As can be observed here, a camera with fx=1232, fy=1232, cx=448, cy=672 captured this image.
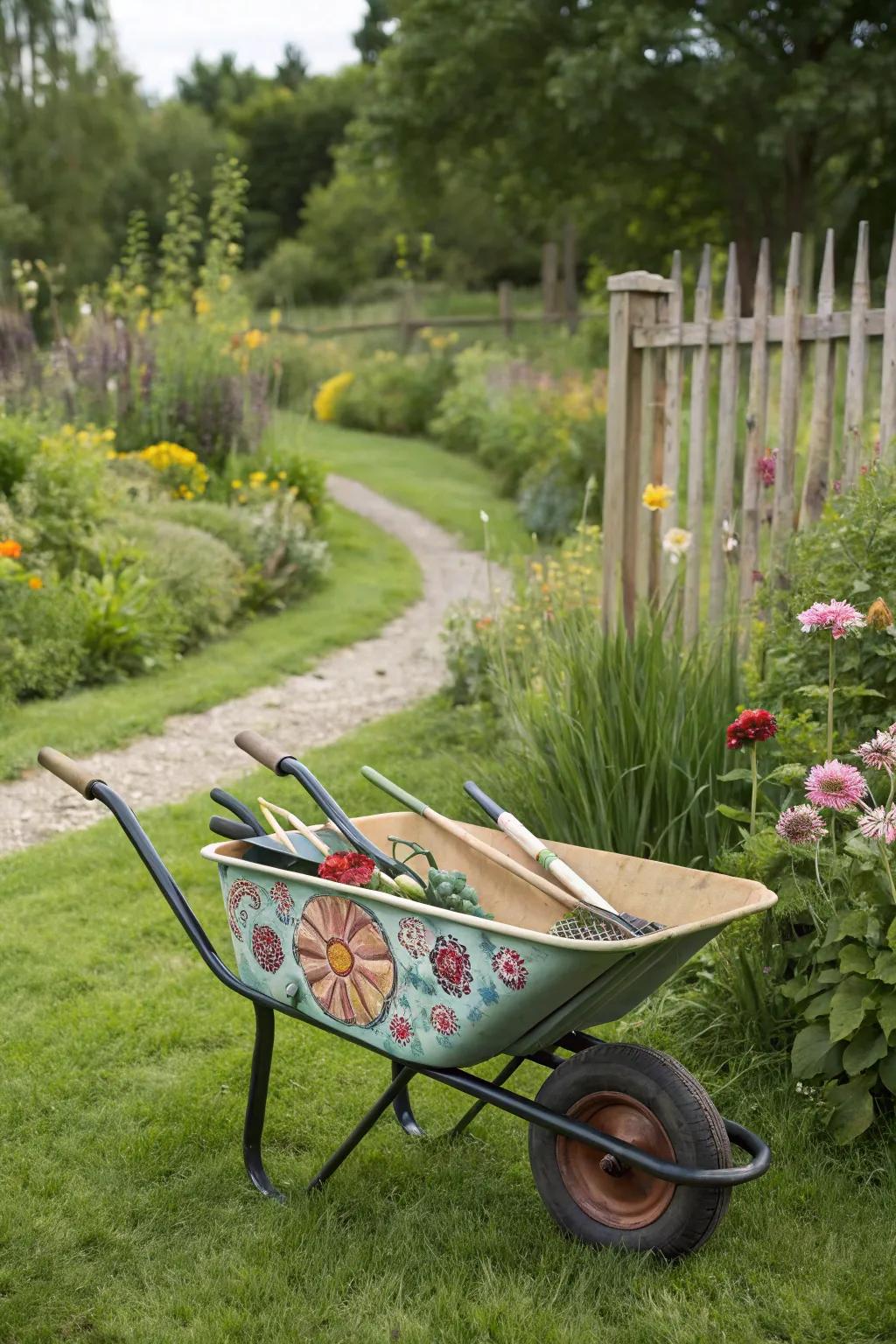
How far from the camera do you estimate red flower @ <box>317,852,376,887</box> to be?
234 centimetres

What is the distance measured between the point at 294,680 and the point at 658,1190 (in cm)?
506

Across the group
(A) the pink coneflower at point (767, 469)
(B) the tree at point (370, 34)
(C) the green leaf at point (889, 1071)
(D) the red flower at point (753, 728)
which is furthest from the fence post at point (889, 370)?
(B) the tree at point (370, 34)

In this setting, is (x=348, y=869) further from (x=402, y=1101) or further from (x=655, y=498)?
(x=655, y=498)

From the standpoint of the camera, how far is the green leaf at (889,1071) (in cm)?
248

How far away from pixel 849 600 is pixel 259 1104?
182 centimetres

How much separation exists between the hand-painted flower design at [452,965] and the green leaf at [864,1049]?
915 millimetres

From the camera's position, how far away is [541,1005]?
2.13 meters

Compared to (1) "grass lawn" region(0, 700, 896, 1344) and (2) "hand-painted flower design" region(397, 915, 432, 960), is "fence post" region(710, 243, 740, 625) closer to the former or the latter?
(1) "grass lawn" region(0, 700, 896, 1344)

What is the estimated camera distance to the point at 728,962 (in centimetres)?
300

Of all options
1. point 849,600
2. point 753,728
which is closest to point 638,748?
point 849,600

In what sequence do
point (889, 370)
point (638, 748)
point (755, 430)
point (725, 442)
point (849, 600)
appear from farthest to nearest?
point (725, 442) < point (755, 430) < point (889, 370) < point (638, 748) < point (849, 600)

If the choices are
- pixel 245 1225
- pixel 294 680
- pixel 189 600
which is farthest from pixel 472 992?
pixel 189 600

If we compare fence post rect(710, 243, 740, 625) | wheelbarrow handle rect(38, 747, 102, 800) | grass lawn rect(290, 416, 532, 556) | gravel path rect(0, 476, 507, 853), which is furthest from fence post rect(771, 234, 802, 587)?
grass lawn rect(290, 416, 532, 556)

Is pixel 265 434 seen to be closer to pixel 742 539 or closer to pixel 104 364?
pixel 104 364
